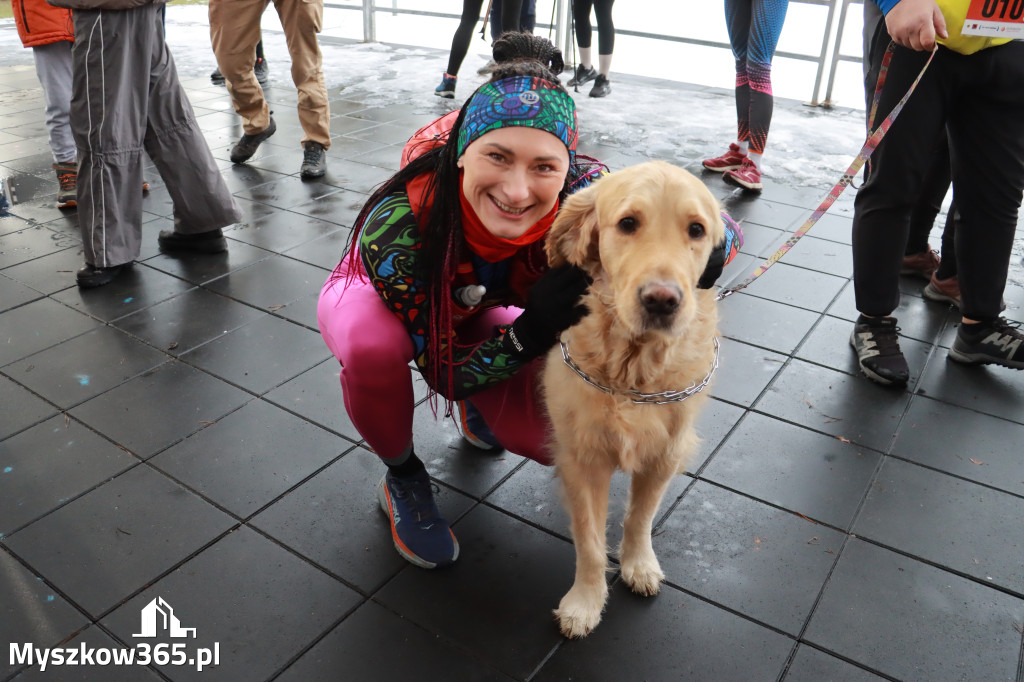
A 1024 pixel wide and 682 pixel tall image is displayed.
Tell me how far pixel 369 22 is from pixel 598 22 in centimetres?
415

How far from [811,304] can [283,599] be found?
2.84 m

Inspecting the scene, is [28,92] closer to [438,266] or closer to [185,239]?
[185,239]

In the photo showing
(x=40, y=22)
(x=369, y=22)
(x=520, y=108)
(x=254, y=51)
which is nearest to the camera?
(x=520, y=108)

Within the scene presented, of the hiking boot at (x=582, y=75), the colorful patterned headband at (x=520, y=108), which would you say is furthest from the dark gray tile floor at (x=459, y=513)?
the hiking boot at (x=582, y=75)

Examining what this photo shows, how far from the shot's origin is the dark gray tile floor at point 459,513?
194 cm

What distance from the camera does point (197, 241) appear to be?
13.6 feet

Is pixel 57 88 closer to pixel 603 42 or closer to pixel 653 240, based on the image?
pixel 653 240

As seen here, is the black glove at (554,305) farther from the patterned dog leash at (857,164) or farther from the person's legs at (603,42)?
the person's legs at (603,42)

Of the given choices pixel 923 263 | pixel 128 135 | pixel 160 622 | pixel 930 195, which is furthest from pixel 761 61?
pixel 160 622

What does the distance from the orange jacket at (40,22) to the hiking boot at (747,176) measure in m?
4.27

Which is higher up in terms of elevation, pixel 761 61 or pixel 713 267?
pixel 761 61

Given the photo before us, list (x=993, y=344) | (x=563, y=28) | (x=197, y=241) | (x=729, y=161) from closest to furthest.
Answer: (x=993, y=344)
(x=197, y=241)
(x=729, y=161)
(x=563, y=28)

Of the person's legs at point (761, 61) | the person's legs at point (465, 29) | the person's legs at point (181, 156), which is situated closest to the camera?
the person's legs at point (181, 156)

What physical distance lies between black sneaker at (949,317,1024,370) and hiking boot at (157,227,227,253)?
12.3 feet
